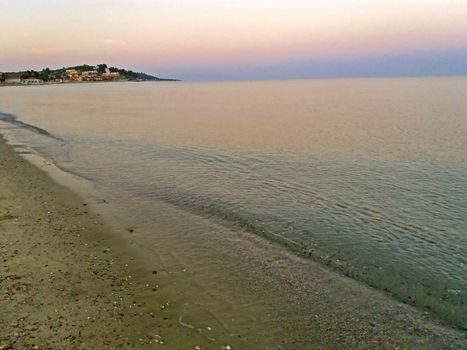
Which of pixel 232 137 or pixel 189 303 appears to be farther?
pixel 232 137

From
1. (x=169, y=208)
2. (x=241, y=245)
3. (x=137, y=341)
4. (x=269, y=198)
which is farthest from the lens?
(x=269, y=198)

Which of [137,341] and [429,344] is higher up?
[137,341]

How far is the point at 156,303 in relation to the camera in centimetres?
905

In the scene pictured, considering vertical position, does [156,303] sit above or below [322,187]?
above

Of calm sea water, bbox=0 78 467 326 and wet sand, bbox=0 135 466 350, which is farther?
calm sea water, bbox=0 78 467 326

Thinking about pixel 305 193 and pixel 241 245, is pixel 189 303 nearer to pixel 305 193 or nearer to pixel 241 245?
pixel 241 245

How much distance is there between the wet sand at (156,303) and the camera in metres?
7.83

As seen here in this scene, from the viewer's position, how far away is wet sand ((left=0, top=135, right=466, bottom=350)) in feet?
25.7

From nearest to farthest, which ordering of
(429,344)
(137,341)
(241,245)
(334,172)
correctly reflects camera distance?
(137,341)
(429,344)
(241,245)
(334,172)

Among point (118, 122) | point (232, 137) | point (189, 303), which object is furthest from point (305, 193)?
point (118, 122)

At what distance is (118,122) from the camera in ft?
171

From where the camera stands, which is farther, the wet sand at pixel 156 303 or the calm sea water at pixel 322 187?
the calm sea water at pixel 322 187

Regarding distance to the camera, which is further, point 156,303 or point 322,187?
point 322,187

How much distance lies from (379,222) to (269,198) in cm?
520
